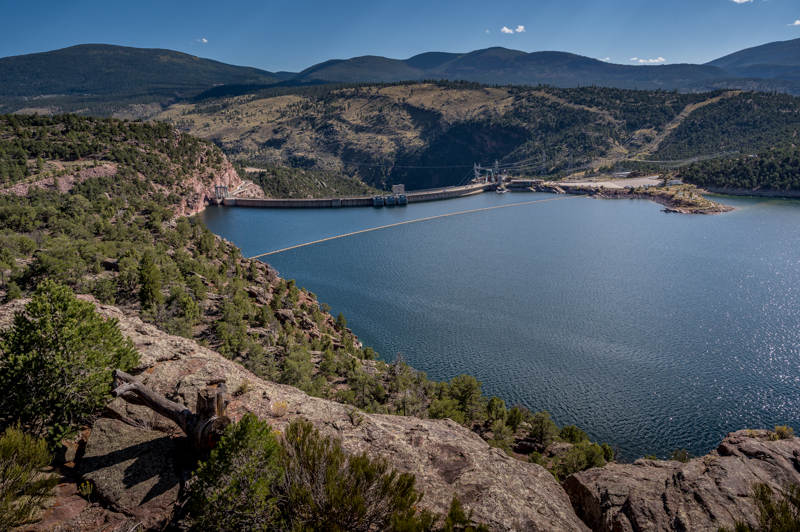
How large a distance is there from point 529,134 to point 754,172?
79.9 meters

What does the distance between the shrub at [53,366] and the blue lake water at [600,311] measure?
27.3 metres

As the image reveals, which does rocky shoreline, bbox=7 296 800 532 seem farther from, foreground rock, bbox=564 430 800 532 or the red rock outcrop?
the red rock outcrop

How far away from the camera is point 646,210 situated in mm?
101312

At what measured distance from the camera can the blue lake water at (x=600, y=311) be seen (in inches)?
1216

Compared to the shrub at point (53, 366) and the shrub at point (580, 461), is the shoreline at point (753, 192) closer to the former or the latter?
the shrub at point (580, 461)

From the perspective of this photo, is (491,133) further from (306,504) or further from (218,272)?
(306,504)

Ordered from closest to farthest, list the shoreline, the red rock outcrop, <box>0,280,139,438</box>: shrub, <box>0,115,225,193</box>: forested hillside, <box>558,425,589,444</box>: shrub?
<box>0,280,139,438</box>: shrub
<box>558,425,589,444</box>: shrub
the red rock outcrop
<box>0,115,225,193</box>: forested hillside
the shoreline

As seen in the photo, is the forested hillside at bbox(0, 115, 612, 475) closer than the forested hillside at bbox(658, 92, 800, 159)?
Yes

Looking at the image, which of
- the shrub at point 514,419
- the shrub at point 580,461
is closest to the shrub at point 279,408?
the shrub at point 580,461

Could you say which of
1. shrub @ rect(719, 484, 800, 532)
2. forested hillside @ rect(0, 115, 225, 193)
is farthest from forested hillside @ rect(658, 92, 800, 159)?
shrub @ rect(719, 484, 800, 532)

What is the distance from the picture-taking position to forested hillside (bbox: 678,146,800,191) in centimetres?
11012

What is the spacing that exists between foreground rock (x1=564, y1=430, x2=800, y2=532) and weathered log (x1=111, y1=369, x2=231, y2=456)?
1100cm

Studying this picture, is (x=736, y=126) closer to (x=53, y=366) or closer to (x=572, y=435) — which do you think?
(x=572, y=435)

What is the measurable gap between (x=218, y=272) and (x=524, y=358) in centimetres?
3053
